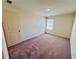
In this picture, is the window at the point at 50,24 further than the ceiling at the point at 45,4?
Yes

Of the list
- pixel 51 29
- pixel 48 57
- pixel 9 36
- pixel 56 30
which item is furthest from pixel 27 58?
pixel 51 29

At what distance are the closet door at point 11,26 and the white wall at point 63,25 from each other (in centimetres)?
365

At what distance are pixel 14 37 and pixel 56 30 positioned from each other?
4.55 meters

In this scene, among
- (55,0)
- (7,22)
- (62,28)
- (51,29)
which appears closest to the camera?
(55,0)

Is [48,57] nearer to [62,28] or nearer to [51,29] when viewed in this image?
[62,28]

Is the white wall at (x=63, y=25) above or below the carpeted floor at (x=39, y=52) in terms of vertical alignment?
above

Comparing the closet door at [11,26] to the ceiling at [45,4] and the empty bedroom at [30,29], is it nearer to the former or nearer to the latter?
the empty bedroom at [30,29]

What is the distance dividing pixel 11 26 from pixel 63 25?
4329mm

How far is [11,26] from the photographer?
419 cm

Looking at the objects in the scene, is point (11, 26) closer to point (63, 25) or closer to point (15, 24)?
point (15, 24)

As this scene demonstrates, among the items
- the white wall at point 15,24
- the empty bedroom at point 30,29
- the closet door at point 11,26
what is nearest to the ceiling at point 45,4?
the empty bedroom at point 30,29

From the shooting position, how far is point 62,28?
7055 millimetres

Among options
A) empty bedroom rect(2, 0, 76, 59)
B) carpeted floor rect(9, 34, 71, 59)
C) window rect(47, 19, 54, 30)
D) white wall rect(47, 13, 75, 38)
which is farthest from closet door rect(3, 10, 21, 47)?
window rect(47, 19, 54, 30)

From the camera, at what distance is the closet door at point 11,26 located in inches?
152
